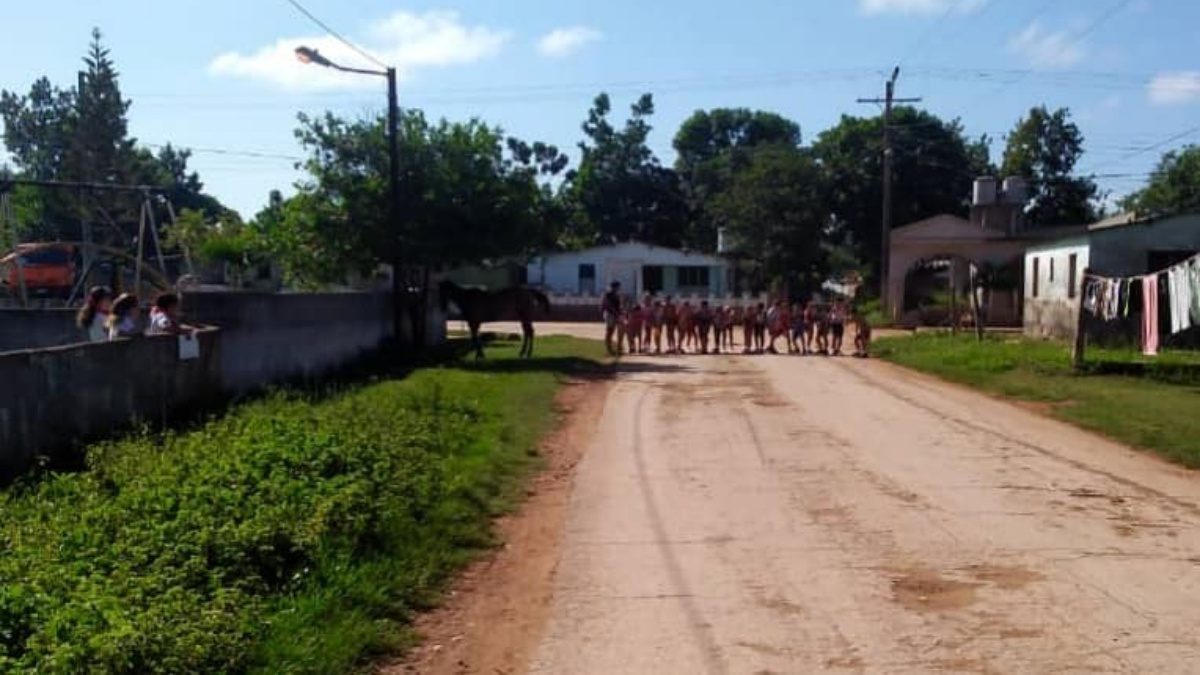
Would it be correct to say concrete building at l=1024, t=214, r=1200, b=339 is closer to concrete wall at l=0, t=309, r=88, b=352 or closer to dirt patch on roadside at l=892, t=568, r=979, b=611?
concrete wall at l=0, t=309, r=88, b=352

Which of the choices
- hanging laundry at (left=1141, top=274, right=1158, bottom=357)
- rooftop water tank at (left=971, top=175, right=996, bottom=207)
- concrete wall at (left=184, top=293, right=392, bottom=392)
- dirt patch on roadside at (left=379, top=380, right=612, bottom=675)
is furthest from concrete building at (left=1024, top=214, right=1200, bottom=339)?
rooftop water tank at (left=971, top=175, right=996, bottom=207)

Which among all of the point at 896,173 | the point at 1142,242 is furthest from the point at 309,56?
the point at 896,173

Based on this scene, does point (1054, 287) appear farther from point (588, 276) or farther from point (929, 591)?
point (588, 276)

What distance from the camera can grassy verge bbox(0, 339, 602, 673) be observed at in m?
6.23

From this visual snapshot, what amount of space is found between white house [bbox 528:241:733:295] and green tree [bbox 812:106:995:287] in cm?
899

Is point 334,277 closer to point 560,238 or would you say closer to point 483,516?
point 560,238

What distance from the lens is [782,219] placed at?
6669 centimetres

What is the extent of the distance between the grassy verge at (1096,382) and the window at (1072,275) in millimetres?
1529

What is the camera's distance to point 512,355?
108 ft

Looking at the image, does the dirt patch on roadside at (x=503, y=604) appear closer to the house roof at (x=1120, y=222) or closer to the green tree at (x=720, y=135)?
the house roof at (x=1120, y=222)

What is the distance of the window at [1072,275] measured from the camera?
34.2 meters

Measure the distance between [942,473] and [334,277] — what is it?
2162 cm

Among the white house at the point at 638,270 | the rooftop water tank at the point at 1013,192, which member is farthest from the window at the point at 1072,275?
the white house at the point at 638,270

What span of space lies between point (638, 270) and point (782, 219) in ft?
25.3
